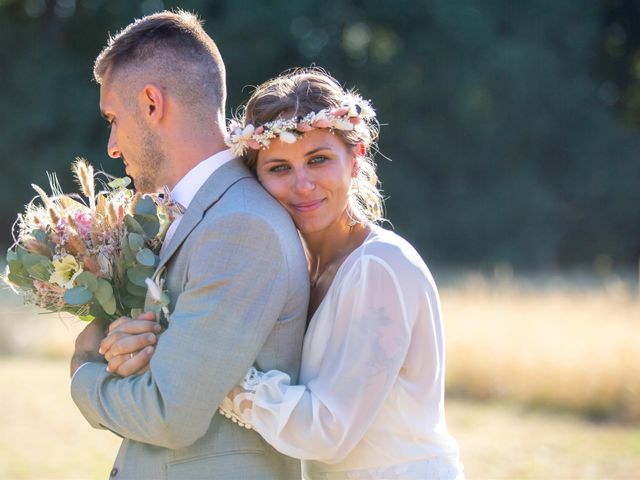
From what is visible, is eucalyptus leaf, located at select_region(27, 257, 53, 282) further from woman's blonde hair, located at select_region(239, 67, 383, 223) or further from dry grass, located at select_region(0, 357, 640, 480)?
dry grass, located at select_region(0, 357, 640, 480)

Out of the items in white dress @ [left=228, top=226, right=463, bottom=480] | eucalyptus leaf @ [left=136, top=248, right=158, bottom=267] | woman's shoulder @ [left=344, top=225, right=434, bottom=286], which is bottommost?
white dress @ [left=228, top=226, right=463, bottom=480]

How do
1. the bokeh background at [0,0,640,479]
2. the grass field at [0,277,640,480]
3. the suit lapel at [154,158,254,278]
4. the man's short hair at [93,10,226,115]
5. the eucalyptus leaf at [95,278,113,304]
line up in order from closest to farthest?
the suit lapel at [154,158,254,278] < the eucalyptus leaf at [95,278,113,304] < the man's short hair at [93,10,226,115] < the grass field at [0,277,640,480] < the bokeh background at [0,0,640,479]

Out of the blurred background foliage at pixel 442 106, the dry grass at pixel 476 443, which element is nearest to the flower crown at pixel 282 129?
the dry grass at pixel 476 443

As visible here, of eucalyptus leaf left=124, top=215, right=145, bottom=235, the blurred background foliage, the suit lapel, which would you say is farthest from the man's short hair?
the blurred background foliage

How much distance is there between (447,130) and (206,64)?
28458 mm

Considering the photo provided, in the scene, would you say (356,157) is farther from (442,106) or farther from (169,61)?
(442,106)

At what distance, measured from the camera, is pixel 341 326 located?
10.4ft

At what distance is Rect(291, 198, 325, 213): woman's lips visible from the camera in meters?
3.43

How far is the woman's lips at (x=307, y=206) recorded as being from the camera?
135 inches

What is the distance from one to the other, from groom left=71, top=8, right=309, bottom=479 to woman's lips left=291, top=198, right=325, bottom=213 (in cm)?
19

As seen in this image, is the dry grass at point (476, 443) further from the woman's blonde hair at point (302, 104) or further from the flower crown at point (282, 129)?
the flower crown at point (282, 129)

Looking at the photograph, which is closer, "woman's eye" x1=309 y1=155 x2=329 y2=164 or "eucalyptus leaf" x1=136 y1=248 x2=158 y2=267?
"eucalyptus leaf" x1=136 y1=248 x2=158 y2=267

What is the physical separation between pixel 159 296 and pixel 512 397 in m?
7.99

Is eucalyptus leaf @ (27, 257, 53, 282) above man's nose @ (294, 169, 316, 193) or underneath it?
underneath
